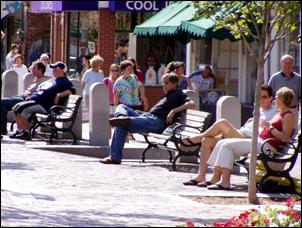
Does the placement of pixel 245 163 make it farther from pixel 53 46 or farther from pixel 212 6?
pixel 53 46

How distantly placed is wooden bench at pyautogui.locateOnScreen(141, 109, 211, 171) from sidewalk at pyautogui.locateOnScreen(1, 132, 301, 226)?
0.91ft

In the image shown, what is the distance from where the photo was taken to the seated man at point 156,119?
16.6m

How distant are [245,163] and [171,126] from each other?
2.75 meters

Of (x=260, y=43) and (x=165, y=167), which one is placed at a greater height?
(x=260, y=43)

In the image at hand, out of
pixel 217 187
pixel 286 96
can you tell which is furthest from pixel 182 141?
pixel 286 96

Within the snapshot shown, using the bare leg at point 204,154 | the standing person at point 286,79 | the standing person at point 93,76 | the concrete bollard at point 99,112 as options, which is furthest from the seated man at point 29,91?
the bare leg at point 204,154

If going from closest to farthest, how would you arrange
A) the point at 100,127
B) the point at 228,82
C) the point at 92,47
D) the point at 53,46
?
the point at 100,127 → the point at 228,82 → the point at 92,47 → the point at 53,46

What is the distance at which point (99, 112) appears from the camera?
61.1 ft

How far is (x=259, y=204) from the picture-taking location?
12.5 meters

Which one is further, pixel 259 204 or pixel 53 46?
pixel 53 46

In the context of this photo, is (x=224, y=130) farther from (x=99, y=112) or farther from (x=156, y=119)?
(x=99, y=112)

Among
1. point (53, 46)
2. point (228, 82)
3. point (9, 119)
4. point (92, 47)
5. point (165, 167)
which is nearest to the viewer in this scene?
point (165, 167)

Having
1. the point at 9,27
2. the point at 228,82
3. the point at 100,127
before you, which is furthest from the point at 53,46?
the point at 100,127

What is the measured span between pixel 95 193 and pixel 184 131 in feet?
12.3
